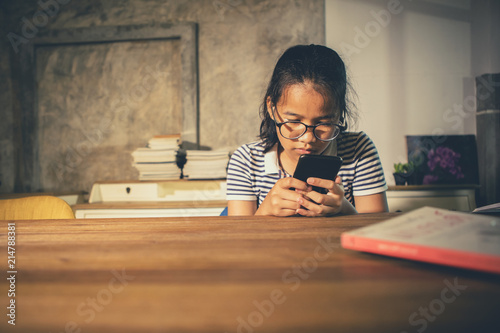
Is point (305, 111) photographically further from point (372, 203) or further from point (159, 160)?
point (159, 160)

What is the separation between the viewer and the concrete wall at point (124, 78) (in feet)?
8.47

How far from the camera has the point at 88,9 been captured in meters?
2.65

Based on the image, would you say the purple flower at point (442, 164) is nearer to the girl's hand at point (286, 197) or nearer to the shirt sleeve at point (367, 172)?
the shirt sleeve at point (367, 172)

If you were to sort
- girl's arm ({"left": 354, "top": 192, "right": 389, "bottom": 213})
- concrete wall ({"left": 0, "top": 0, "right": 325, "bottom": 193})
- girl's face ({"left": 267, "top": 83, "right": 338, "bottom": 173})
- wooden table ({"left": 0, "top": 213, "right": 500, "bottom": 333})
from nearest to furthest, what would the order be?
1. wooden table ({"left": 0, "top": 213, "right": 500, "bottom": 333})
2. girl's face ({"left": 267, "top": 83, "right": 338, "bottom": 173})
3. girl's arm ({"left": 354, "top": 192, "right": 389, "bottom": 213})
4. concrete wall ({"left": 0, "top": 0, "right": 325, "bottom": 193})

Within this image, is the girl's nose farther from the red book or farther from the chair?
the chair

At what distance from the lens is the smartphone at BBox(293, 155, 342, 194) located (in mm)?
758

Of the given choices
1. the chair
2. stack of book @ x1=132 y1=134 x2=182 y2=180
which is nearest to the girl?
the chair

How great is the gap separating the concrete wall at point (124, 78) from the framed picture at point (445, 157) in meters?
1.32

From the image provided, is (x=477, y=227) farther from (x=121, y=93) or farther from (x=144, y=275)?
(x=121, y=93)

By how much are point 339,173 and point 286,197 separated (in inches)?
→ 22.0

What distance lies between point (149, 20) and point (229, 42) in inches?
30.0

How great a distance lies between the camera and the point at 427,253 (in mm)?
363

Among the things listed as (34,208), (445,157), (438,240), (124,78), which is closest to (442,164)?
(445,157)

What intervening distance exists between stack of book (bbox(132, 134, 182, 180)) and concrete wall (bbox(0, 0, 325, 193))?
46 cm
